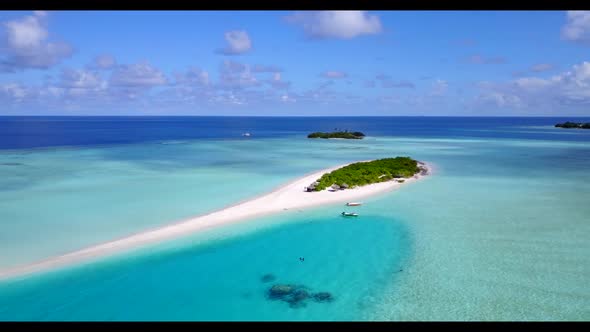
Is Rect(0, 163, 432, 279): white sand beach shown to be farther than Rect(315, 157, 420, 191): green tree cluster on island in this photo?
No

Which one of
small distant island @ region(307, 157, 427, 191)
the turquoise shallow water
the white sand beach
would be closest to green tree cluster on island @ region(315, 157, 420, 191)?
small distant island @ region(307, 157, 427, 191)

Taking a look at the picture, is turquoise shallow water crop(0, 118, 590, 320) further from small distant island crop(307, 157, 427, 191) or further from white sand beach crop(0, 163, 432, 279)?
small distant island crop(307, 157, 427, 191)

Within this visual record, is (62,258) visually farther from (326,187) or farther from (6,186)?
(6,186)

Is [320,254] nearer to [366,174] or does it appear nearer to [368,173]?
[366,174]

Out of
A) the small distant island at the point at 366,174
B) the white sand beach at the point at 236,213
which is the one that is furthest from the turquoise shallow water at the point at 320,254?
the small distant island at the point at 366,174

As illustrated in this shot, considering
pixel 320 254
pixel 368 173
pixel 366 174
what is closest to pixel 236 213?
pixel 320 254

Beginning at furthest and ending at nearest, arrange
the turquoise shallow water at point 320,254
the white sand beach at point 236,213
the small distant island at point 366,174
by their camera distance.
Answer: the small distant island at point 366,174
the white sand beach at point 236,213
the turquoise shallow water at point 320,254

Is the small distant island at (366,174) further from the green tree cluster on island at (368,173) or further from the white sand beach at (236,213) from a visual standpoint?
the white sand beach at (236,213)
